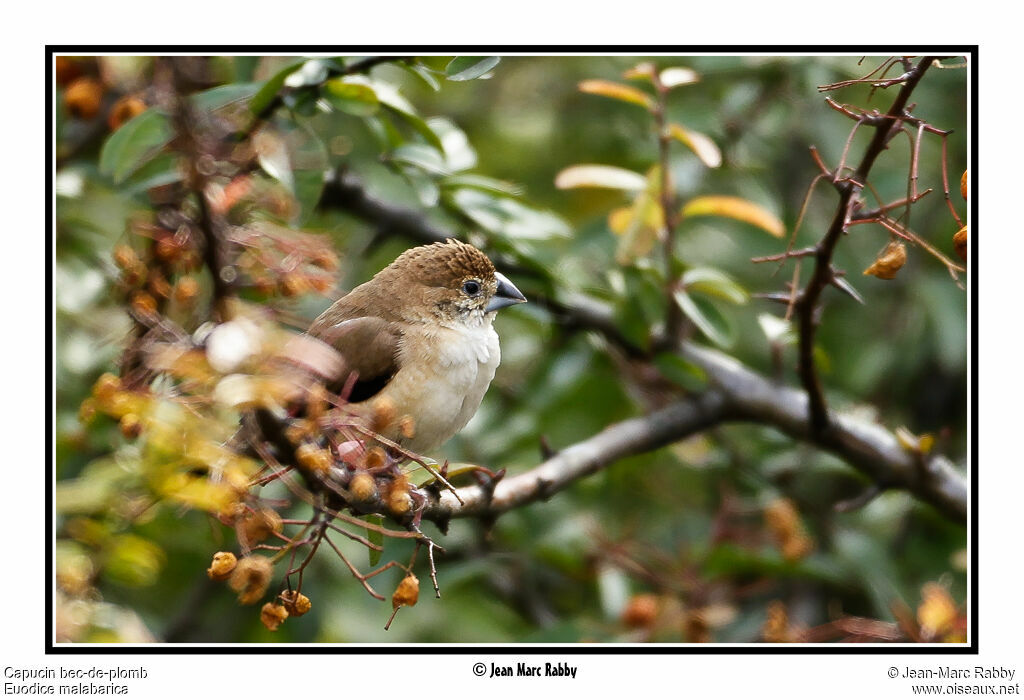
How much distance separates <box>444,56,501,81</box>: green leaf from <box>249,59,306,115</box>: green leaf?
0.54m

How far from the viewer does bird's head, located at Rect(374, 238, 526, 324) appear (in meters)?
3.45

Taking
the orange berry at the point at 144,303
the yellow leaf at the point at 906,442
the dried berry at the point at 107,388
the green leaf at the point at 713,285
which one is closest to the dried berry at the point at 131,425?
the dried berry at the point at 107,388

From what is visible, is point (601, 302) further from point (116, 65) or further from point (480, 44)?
point (116, 65)

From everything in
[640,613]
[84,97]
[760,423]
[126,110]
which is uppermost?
[84,97]

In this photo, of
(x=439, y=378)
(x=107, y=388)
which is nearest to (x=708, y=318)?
(x=439, y=378)

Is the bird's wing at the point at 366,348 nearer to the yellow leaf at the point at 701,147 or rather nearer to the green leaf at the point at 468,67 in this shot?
the green leaf at the point at 468,67

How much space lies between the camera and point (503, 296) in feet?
11.6

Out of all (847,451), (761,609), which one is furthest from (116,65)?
(761,609)

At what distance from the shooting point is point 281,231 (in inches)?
107

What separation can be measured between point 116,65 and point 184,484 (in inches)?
107

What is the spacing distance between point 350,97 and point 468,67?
63cm

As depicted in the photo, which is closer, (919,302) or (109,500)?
(109,500)

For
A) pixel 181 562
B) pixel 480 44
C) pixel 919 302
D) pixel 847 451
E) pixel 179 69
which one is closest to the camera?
pixel 179 69

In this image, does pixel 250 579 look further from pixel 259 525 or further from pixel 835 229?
pixel 835 229
